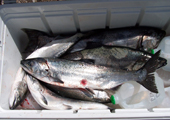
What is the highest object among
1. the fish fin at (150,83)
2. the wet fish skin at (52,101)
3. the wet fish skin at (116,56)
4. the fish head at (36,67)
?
the wet fish skin at (116,56)

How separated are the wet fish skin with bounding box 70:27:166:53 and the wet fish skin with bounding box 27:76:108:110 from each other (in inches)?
26.4

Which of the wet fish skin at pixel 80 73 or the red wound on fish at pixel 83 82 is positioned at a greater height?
the wet fish skin at pixel 80 73

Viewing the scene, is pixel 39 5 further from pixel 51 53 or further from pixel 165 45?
pixel 165 45

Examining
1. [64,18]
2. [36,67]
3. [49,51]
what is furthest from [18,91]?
[64,18]

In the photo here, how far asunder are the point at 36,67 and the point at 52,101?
40 centimetres

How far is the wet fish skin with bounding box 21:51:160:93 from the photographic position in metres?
1.43

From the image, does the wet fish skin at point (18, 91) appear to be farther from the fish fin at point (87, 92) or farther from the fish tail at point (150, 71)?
the fish tail at point (150, 71)

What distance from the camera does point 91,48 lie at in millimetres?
1651

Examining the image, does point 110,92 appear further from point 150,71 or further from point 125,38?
point 125,38

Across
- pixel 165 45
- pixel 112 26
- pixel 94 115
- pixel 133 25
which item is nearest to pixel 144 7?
pixel 133 25

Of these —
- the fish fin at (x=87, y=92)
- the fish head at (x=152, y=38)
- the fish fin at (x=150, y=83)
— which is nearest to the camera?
the fish fin at (x=150, y=83)

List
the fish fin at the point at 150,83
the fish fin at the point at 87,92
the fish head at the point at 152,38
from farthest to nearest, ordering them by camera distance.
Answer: the fish head at the point at 152,38 → the fish fin at the point at 87,92 → the fish fin at the point at 150,83

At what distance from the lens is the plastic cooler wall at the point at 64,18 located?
1438 millimetres

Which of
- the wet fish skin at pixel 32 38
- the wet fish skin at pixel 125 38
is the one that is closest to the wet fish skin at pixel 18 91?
the wet fish skin at pixel 32 38
